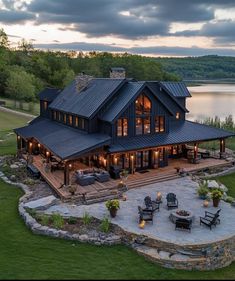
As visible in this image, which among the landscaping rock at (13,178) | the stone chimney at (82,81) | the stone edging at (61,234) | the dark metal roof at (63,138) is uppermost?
the stone chimney at (82,81)

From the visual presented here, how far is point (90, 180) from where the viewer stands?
19828 millimetres

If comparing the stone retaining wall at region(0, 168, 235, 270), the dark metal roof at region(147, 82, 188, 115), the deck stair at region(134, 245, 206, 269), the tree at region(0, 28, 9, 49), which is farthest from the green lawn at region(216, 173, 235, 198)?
the tree at region(0, 28, 9, 49)

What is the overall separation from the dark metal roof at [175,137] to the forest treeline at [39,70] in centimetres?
3971

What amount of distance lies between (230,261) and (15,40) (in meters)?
117

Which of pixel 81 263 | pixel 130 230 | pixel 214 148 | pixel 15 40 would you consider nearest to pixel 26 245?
pixel 81 263

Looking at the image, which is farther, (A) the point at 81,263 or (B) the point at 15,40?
(B) the point at 15,40

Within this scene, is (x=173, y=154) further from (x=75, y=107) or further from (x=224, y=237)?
(x=224, y=237)

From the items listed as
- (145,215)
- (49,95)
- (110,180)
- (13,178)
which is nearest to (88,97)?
(110,180)

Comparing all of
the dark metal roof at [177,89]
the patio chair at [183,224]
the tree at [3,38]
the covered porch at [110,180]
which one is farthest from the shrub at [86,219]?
the tree at [3,38]

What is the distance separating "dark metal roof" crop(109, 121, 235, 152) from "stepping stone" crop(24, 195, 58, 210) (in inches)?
198

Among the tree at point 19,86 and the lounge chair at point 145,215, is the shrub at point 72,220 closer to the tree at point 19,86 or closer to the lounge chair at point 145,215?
the lounge chair at point 145,215

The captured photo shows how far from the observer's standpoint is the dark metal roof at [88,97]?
23234mm

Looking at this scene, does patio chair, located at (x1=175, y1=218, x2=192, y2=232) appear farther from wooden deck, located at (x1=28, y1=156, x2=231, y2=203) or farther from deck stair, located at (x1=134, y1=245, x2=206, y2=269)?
wooden deck, located at (x1=28, y1=156, x2=231, y2=203)

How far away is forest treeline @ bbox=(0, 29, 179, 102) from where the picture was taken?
59.4 m
